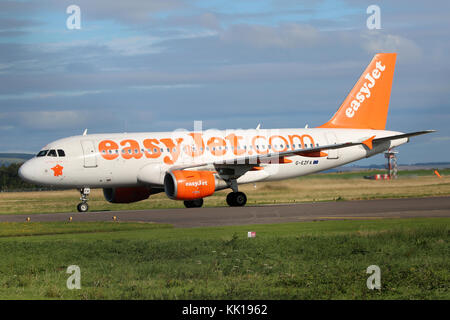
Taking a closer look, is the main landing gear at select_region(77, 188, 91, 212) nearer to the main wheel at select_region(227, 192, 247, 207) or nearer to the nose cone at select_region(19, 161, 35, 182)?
the nose cone at select_region(19, 161, 35, 182)

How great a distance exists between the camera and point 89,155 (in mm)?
34000

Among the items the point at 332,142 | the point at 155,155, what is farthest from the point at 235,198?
the point at 332,142

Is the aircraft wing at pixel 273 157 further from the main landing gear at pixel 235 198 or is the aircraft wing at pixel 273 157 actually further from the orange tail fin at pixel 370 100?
the orange tail fin at pixel 370 100

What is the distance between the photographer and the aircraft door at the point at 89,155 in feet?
111

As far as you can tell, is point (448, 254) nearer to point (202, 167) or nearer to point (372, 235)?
point (372, 235)

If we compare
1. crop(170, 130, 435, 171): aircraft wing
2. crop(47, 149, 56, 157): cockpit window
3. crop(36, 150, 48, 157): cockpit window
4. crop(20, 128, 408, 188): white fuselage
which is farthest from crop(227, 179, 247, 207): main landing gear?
crop(36, 150, 48, 157): cockpit window

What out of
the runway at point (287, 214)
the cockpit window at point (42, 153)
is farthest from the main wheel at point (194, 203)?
the cockpit window at point (42, 153)

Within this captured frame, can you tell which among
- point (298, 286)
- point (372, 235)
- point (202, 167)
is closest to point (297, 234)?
point (372, 235)

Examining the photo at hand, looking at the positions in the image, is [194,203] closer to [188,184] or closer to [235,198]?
[235,198]

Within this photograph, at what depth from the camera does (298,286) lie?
12953mm

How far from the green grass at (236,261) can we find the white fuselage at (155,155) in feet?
34.9

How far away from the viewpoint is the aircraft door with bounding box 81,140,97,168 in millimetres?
33906
